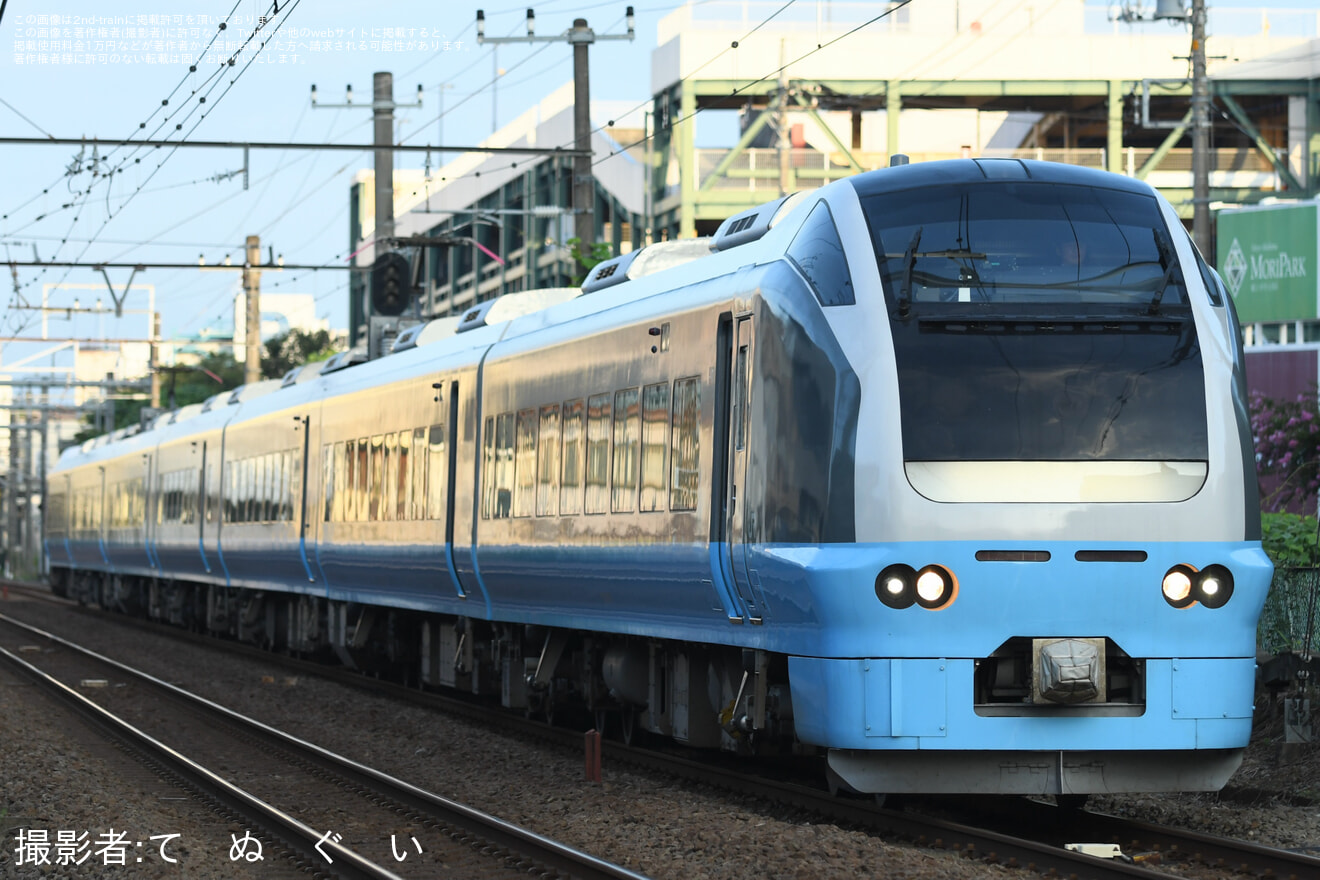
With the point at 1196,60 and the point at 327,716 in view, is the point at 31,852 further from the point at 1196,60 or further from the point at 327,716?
the point at 1196,60

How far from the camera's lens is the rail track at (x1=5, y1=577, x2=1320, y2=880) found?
29.9 feet

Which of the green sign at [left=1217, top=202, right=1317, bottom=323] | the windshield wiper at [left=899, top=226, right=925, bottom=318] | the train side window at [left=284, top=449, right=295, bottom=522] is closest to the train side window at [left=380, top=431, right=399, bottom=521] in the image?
the train side window at [left=284, top=449, right=295, bottom=522]

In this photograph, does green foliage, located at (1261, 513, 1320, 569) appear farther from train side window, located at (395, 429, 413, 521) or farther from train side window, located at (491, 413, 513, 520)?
train side window, located at (395, 429, 413, 521)

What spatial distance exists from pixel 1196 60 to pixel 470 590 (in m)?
13.0

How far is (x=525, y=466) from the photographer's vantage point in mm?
15453

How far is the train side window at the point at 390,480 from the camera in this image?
19.4 metres

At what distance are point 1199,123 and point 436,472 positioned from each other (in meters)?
11.8

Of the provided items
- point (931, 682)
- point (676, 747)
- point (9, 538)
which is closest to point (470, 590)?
point (676, 747)

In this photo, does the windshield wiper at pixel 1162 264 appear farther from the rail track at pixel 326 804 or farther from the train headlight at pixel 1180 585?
the rail track at pixel 326 804

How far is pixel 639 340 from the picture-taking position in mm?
13062

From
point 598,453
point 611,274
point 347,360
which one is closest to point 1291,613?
point 598,453

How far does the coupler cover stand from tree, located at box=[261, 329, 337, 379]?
82.0m

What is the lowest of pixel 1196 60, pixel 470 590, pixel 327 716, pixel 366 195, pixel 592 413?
pixel 327 716

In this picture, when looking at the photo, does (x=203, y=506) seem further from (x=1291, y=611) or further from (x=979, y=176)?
(x=979, y=176)
